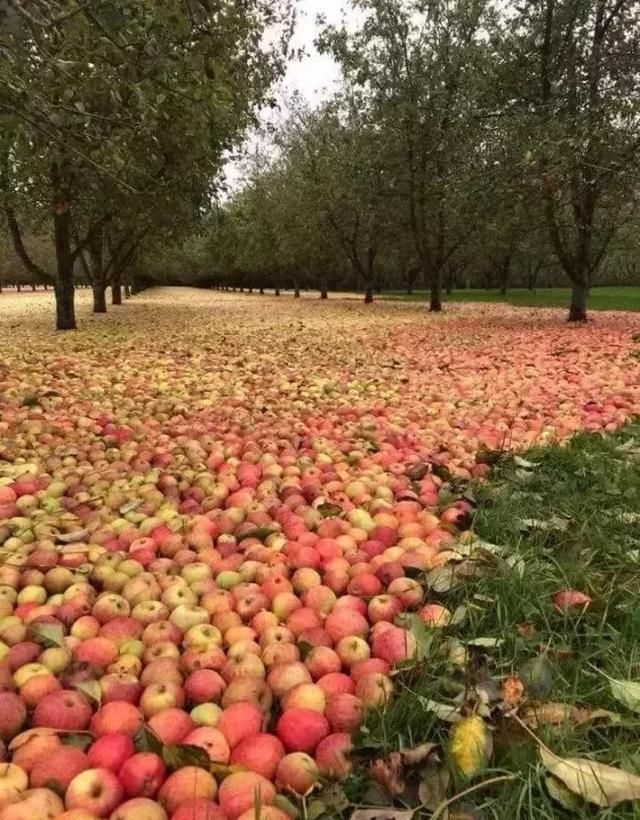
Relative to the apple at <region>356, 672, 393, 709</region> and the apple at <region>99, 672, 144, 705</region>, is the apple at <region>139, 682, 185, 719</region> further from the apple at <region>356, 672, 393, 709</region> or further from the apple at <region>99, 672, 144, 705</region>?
the apple at <region>356, 672, 393, 709</region>

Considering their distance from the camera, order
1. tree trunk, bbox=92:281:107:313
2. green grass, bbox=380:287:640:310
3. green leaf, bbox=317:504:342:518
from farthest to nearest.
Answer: green grass, bbox=380:287:640:310 → tree trunk, bbox=92:281:107:313 → green leaf, bbox=317:504:342:518

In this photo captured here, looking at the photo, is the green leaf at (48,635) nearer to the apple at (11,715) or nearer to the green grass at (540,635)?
the apple at (11,715)

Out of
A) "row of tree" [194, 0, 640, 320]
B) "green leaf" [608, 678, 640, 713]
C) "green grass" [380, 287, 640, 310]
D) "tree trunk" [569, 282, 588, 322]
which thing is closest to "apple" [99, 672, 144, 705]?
"green leaf" [608, 678, 640, 713]

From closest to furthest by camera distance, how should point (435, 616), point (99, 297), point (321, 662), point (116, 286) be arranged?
point (321, 662) → point (435, 616) → point (99, 297) → point (116, 286)

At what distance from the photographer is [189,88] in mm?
4742

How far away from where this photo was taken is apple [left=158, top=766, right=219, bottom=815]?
1492 mm

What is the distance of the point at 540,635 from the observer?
2.22m

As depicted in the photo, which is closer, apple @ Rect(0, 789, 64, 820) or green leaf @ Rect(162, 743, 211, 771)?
apple @ Rect(0, 789, 64, 820)

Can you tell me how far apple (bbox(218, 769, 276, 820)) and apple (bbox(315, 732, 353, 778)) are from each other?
0.15 m

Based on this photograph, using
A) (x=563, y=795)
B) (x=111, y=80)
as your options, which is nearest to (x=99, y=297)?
(x=111, y=80)

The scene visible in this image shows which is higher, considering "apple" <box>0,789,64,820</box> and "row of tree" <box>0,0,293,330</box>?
"row of tree" <box>0,0,293,330</box>

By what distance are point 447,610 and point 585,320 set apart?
54.5ft

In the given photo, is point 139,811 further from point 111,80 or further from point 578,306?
point 578,306

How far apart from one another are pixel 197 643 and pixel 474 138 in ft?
53.1
